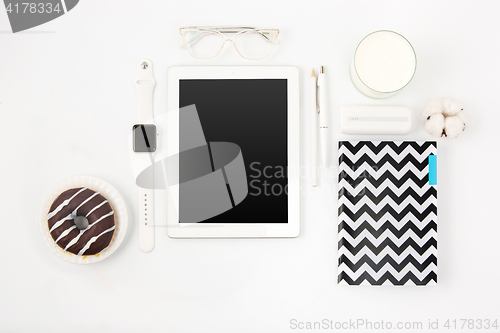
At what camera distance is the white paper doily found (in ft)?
2.83

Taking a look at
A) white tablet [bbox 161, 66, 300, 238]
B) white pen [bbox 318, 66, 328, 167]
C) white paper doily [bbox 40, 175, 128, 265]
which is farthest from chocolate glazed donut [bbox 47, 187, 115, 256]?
white pen [bbox 318, 66, 328, 167]

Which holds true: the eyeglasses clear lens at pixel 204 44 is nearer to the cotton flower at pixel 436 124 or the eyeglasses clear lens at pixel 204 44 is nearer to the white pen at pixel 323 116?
the white pen at pixel 323 116

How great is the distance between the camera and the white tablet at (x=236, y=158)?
0.87m

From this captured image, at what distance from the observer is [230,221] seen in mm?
870

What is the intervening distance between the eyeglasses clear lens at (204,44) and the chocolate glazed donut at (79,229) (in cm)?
48

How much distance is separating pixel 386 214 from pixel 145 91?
2.47ft

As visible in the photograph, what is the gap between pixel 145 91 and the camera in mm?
892

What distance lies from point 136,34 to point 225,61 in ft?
0.87

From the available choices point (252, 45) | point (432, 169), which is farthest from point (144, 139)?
point (432, 169)

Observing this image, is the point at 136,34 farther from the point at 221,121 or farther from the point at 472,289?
the point at 472,289

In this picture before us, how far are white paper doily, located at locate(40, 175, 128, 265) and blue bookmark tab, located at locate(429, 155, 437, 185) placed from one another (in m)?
0.85

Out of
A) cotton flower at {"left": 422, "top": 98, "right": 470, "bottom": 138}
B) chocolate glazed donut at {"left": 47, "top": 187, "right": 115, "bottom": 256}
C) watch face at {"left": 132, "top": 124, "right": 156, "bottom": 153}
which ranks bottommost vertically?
chocolate glazed donut at {"left": 47, "top": 187, "right": 115, "bottom": 256}

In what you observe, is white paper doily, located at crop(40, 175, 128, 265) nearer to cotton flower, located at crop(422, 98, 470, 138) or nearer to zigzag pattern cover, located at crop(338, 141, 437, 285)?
zigzag pattern cover, located at crop(338, 141, 437, 285)

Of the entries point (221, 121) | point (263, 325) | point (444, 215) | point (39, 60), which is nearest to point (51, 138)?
point (39, 60)
